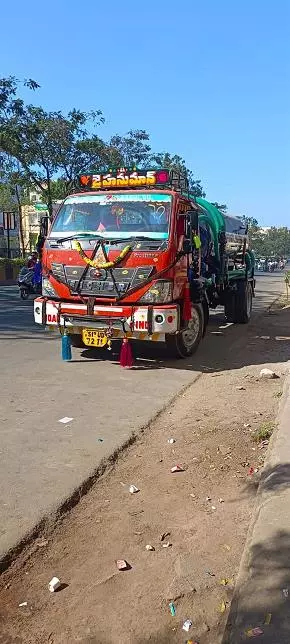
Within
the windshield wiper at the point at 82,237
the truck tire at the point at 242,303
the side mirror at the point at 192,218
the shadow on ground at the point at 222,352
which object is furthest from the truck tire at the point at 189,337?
the truck tire at the point at 242,303

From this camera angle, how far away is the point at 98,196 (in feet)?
25.8

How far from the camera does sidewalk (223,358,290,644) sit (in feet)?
7.18

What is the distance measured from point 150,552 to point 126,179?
6150 mm

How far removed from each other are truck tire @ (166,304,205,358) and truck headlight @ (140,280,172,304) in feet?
2.74

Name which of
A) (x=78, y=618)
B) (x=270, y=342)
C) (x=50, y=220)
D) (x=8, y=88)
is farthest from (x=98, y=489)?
(x=8, y=88)

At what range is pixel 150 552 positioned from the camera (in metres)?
2.99

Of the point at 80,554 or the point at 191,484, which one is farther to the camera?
the point at 191,484

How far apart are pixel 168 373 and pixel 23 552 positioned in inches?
176

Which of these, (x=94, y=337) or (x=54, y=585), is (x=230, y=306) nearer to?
(x=94, y=337)

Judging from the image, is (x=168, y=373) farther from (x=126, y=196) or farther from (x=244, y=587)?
(x=244, y=587)

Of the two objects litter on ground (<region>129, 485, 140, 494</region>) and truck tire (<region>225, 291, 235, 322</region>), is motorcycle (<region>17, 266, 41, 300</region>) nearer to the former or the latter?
truck tire (<region>225, 291, 235, 322</region>)

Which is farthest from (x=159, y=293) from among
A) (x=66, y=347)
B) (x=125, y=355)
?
(x=66, y=347)

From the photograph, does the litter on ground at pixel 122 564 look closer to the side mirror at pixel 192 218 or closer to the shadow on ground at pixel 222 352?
the shadow on ground at pixel 222 352

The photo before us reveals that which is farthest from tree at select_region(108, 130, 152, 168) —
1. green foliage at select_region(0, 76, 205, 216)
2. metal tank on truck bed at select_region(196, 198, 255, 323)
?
metal tank on truck bed at select_region(196, 198, 255, 323)
